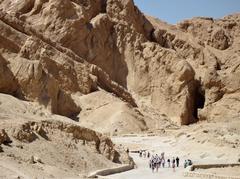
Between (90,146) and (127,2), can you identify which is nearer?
(90,146)

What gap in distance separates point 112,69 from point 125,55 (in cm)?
328

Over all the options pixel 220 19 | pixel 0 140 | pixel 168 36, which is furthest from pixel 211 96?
pixel 0 140

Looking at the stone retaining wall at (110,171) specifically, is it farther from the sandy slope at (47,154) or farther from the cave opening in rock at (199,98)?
the cave opening in rock at (199,98)

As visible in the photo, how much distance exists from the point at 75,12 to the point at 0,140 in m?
44.2

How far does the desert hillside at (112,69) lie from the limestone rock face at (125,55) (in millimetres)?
131

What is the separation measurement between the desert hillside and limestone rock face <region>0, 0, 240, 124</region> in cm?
13

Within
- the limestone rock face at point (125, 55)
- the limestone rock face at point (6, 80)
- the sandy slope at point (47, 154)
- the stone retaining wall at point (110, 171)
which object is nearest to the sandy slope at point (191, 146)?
the stone retaining wall at point (110, 171)

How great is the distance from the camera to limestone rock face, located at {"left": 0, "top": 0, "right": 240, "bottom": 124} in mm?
51281

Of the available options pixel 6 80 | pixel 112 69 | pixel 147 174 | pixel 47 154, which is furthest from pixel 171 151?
pixel 112 69

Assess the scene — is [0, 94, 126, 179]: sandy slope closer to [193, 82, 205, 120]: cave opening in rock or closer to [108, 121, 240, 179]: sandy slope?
[108, 121, 240, 179]: sandy slope

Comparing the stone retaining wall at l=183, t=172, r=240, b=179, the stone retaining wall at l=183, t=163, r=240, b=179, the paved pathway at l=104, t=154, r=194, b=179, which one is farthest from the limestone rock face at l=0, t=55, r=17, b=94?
the stone retaining wall at l=183, t=172, r=240, b=179

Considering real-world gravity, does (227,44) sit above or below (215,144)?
above

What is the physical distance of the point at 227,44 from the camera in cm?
7962

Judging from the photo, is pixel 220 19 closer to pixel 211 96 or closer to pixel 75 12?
pixel 211 96
